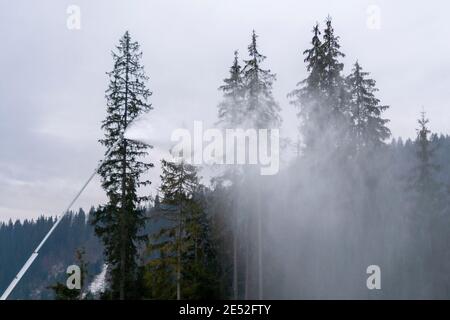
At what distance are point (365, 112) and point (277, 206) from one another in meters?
7.83

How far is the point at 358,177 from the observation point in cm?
2612

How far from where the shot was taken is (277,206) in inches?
1114

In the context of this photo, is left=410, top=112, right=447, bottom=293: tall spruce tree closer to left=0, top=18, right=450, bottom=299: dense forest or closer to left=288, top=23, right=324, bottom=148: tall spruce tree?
left=0, top=18, right=450, bottom=299: dense forest

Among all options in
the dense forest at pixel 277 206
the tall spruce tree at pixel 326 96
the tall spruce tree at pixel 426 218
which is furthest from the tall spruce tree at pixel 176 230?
the tall spruce tree at pixel 426 218

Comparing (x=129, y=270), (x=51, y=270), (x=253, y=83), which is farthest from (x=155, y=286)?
(x=51, y=270)

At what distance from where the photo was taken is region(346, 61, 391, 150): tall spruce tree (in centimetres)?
2725

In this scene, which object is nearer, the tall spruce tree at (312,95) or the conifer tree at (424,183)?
the tall spruce tree at (312,95)

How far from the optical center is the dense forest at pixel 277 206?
2283 centimetres

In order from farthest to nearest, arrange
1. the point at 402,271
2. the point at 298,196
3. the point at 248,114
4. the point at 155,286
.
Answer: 1. the point at 402,271
2. the point at 298,196
3. the point at 248,114
4. the point at 155,286

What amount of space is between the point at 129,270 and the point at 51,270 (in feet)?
620

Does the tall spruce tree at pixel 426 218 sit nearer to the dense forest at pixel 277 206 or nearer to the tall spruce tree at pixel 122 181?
the dense forest at pixel 277 206

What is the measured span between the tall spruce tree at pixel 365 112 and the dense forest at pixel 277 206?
0.25 feet

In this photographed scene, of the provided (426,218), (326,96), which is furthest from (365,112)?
(426,218)
